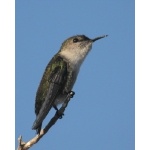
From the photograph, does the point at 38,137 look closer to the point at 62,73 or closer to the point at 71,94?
the point at 71,94

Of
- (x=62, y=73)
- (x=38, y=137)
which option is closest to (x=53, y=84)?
(x=62, y=73)

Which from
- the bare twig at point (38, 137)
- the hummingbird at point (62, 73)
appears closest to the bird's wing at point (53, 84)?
the hummingbird at point (62, 73)

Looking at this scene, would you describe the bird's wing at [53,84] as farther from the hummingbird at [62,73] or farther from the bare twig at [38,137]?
the bare twig at [38,137]

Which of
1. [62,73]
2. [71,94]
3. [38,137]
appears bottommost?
[38,137]

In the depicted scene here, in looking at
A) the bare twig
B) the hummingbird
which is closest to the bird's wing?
the hummingbird

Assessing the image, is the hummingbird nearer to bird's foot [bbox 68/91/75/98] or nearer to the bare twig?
bird's foot [bbox 68/91/75/98]
